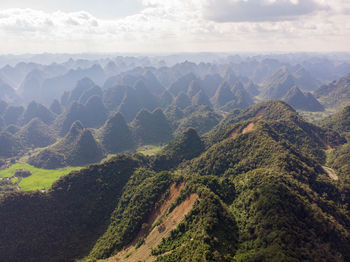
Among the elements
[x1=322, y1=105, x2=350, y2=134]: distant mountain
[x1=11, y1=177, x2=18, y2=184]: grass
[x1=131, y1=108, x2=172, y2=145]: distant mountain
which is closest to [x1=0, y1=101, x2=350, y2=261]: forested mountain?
[x1=322, y1=105, x2=350, y2=134]: distant mountain

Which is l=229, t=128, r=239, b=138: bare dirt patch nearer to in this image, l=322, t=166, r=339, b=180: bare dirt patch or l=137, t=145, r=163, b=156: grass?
l=322, t=166, r=339, b=180: bare dirt patch

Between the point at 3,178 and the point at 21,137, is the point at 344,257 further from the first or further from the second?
the point at 21,137

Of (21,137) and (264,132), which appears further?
(21,137)

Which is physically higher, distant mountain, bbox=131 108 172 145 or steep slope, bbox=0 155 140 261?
steep slope, bbox=0 155 140 261

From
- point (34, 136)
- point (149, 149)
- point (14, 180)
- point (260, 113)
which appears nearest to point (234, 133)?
point (260, 113)

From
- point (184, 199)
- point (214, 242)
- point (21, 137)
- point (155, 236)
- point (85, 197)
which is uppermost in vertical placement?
point (214, 242)

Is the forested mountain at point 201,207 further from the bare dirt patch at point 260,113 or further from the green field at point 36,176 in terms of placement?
the green field at point 36,176

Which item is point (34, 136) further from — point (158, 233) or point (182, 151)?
point (158, 233)

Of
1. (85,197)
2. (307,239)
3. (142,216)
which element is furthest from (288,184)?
(85,197)
